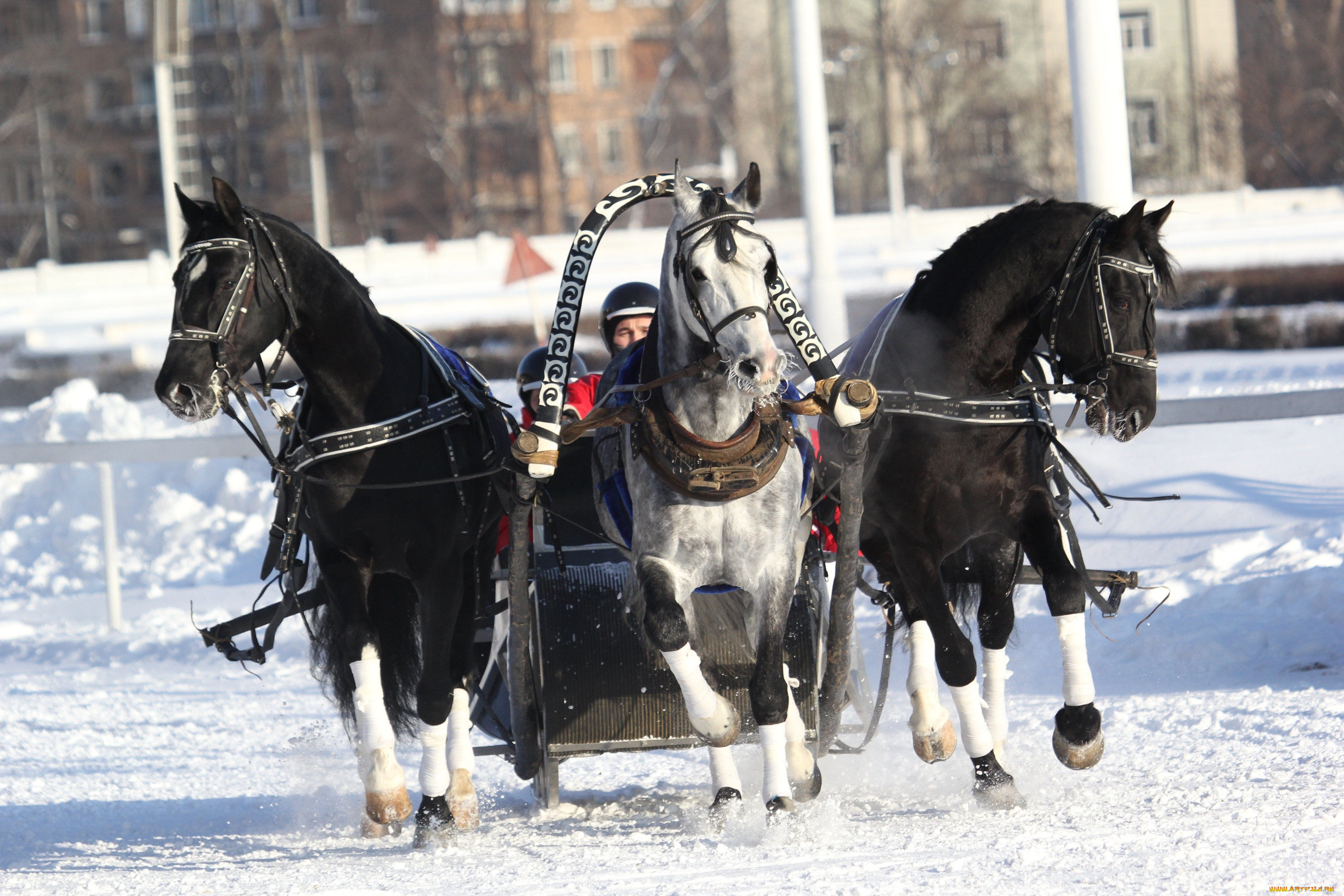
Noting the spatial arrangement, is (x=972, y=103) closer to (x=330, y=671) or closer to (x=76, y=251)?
(x=76, y=251)

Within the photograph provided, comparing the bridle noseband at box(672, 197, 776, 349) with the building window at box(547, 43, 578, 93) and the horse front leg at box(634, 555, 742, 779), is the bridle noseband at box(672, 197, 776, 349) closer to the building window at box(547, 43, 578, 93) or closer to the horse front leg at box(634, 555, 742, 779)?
the horse front leg at box(634, 555, 742, 779)

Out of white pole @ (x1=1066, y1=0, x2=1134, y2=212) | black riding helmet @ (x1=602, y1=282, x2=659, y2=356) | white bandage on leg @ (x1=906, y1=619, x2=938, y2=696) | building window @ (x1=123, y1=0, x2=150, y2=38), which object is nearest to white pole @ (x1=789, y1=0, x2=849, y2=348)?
white pole @ (x1=1066, y1=0, x2=1134, y2=212)

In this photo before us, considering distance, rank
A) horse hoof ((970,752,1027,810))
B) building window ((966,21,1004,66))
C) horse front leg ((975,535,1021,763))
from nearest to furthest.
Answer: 1. horse hoof ((970,752,1027,810))
2. horse front leg ((975,535,1021,763))
3. building window ((966,21,1004,66))

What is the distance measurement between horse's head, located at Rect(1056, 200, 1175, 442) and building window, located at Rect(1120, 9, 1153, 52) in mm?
42461

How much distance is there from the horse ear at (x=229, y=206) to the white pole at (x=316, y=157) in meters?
32.1

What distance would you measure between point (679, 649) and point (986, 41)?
138 feet

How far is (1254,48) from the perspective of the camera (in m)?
39.8

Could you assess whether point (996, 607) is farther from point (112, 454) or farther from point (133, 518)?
point (133, 518)

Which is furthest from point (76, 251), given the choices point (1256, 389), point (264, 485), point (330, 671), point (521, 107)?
point (330, 671)

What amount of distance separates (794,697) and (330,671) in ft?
5.91

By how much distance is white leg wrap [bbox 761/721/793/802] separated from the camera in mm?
4895

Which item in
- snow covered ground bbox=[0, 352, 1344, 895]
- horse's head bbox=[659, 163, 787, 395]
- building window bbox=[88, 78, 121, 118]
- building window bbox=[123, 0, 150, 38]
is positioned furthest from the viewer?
building window bbox=[123, 0, 150, 38]

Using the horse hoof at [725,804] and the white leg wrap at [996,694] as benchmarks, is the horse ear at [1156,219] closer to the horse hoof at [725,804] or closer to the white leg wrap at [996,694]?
the white leg wrap at [996,694]

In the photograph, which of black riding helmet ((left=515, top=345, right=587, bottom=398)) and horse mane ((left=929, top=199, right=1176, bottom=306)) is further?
black riding helmet ((left=515, top=345, right=587, bottom=398))
